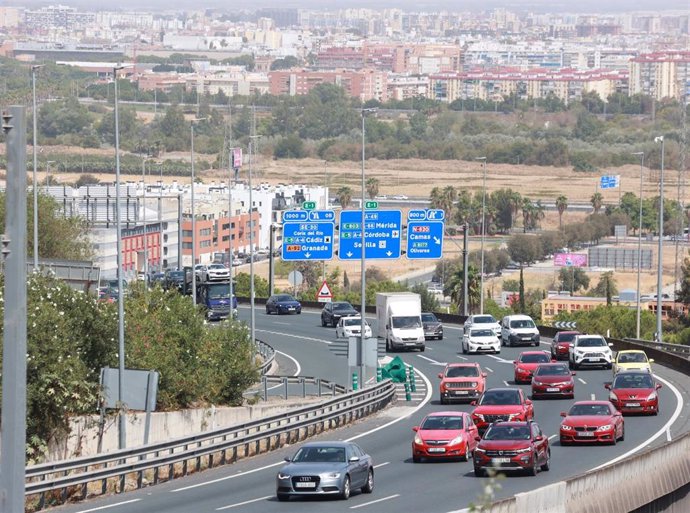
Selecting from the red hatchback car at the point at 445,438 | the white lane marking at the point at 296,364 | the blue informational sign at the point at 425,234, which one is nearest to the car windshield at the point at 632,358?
the white lane marking at the point at 296,364

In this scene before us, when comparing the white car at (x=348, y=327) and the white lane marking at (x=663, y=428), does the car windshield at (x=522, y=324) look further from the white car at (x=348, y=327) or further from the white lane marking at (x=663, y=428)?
the white lane marking at (x=663, y=428)

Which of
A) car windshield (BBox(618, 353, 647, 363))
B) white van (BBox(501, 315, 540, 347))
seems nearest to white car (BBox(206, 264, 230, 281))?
white van (BBox(501, 315, 540, 347))

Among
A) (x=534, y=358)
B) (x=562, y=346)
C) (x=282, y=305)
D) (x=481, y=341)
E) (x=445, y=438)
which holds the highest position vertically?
(x=445, y=438)

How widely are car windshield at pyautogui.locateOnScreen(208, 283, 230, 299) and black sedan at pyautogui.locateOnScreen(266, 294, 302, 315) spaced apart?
28.9 feet

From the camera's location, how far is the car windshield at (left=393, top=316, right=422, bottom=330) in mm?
69062

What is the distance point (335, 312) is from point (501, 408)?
38.9 metres

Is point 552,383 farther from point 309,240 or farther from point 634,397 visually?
point 309,240

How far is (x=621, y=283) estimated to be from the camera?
158 m

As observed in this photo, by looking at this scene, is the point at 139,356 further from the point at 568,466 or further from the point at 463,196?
the point at 463,196

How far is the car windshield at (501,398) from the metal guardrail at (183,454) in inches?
165

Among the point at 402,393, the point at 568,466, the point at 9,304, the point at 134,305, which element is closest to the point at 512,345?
the point at 402,393

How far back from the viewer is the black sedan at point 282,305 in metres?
90.4

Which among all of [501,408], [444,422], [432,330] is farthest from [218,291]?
[444,422]

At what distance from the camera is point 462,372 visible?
50.0 metres
